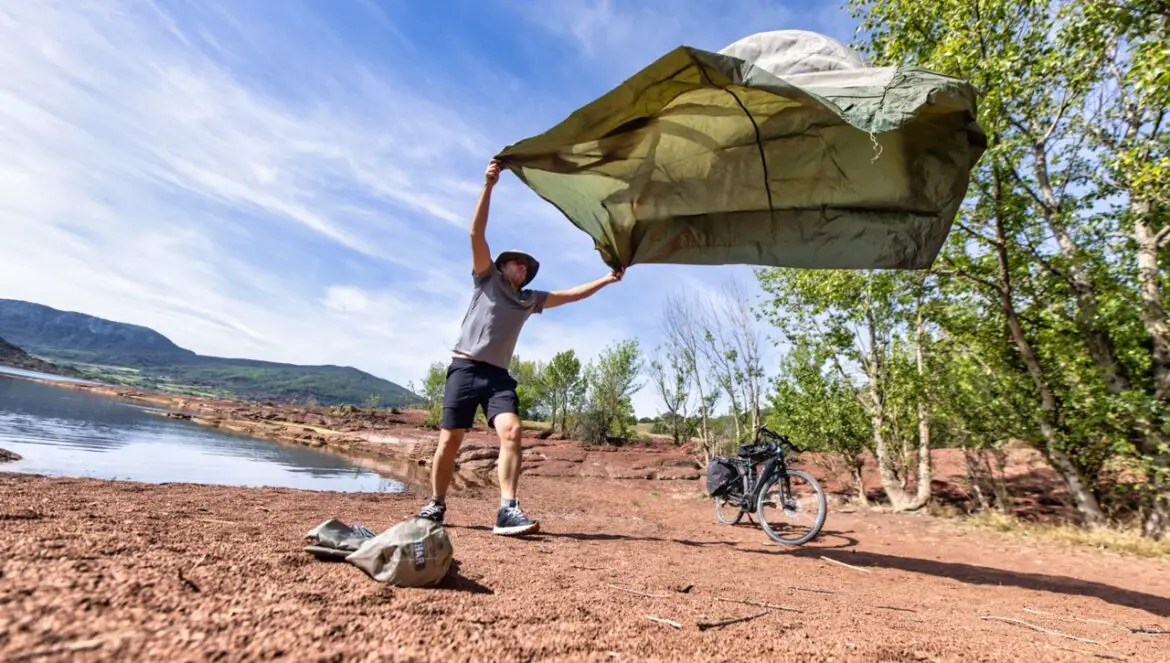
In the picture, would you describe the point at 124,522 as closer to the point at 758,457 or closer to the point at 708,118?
the point at 708,118

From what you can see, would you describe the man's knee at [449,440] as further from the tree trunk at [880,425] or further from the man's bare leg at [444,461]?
the tree trunk at [880,425]

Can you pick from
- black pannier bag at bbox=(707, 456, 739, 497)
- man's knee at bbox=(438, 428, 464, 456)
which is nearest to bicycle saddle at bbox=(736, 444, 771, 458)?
black pannier bag at bbox=(707, 456, 739, 497)

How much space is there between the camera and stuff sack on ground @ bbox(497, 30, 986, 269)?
3092 mm

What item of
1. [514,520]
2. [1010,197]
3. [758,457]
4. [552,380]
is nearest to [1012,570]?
[758,457]

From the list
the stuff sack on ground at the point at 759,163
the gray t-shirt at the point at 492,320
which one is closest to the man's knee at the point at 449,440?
the gray t-shirt at the point at 492,320

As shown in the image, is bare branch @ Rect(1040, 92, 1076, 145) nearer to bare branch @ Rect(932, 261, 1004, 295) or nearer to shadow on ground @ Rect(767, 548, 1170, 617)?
bare branch @ Rect(932, 261, 1004, 295)

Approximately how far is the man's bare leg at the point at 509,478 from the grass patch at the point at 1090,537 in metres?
6.74

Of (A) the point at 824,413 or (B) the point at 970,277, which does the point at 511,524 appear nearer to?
(B) the point at 970,277

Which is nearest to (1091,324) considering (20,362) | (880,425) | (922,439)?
(922,439)

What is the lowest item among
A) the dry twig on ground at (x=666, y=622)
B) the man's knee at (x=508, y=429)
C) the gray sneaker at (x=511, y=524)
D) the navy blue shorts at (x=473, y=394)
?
the gray sneaker at (x=511, y=524)

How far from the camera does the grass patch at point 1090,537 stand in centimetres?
563

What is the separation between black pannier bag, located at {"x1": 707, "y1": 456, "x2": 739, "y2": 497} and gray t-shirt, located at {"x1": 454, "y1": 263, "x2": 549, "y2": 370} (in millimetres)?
4596

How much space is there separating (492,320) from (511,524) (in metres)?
1.49

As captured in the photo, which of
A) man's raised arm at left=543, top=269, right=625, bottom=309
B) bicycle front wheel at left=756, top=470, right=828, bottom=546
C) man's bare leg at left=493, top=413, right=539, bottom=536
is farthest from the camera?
bicycle front wheel at left=756, top=470, right=828, bottom=546
